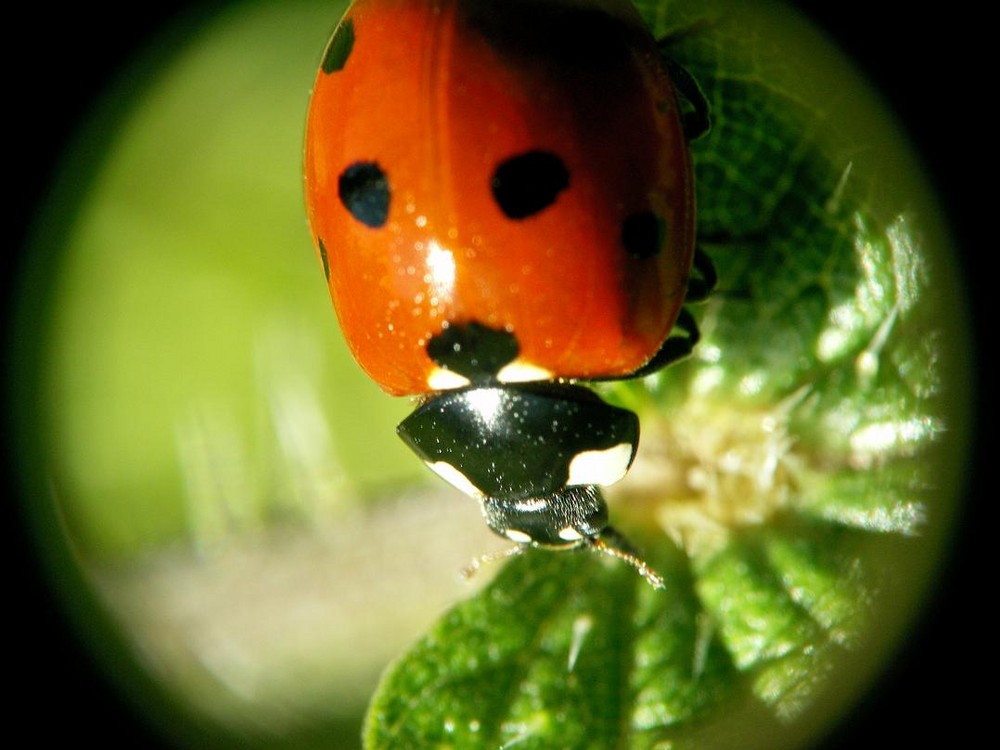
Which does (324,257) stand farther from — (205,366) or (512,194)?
(205,366)

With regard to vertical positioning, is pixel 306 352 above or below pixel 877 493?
above

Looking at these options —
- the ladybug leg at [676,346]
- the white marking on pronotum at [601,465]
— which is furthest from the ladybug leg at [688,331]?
the white marking on pronotum at [601,465]

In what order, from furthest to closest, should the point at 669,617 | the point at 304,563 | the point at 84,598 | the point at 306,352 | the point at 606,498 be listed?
the point at 84,598 < the point at 306,352 < the point at 304,563 < the point at 606,498 < the point at 669,617

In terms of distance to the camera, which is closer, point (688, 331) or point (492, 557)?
point (688, 331)

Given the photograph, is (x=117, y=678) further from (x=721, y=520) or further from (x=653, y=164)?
(x=653, y=164)


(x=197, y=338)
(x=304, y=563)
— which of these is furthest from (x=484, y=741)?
(x=197, y=338)

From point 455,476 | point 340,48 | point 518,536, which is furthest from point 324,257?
point 518,536

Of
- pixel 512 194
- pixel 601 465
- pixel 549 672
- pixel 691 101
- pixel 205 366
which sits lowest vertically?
pixel 549 672
